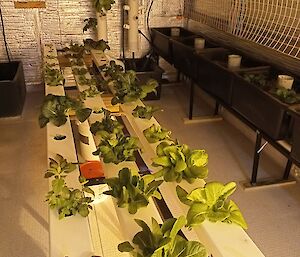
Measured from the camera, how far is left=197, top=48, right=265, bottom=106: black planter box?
2.51 metres

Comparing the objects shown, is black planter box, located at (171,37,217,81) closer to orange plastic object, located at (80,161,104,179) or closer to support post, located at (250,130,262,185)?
support post, located at (250,130,262,185)

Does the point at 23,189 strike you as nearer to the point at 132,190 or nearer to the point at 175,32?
the point at 132,190

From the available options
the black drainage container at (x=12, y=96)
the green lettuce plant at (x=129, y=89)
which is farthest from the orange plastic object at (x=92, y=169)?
the black drainage container at (x=12, y=96)

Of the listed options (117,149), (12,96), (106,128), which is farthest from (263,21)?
(12,96)

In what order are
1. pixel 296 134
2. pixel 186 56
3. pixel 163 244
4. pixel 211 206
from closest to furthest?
pixel 163 244
pixel 211 206
pixel 296 134
pixel 186 56

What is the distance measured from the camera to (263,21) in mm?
2600

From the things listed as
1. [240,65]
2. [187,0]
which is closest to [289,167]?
[240,65]

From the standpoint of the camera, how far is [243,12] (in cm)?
283

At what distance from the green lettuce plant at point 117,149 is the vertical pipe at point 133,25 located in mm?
2681

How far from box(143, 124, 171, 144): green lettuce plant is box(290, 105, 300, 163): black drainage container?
72cm

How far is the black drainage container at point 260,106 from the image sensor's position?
1.95m

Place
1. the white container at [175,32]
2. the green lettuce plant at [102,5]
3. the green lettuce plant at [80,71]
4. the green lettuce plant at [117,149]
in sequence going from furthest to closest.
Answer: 1. the white container at [175,32]
2. the green lettuce plant at [102,5]
3. the green lettuce plant at [80,71]
4. the green lettuce plant at [117,149]

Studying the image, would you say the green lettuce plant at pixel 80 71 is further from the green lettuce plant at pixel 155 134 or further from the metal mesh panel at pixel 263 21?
the metal mesh panel at pixel 263 21

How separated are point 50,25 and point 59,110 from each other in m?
2.54
